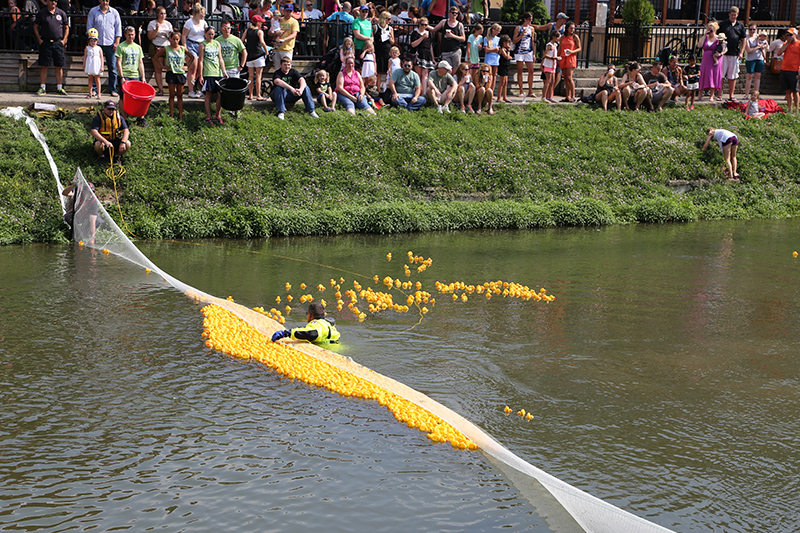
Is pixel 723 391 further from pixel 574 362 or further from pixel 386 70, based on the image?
pixel 386 70

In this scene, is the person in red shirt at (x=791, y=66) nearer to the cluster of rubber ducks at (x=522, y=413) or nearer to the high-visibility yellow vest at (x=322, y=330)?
the high-visibility yellow vest at (x=322, y=330)

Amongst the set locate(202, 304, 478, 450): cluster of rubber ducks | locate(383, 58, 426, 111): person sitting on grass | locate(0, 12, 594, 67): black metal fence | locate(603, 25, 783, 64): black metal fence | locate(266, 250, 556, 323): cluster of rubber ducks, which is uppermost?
locate(603, 25, 783, 64): black metal fence

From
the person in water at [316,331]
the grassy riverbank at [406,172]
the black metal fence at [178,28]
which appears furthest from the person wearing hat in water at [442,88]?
the person in water at [316,331]

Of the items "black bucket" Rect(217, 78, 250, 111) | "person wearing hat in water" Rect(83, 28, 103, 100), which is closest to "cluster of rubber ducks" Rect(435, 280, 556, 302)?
"black bucket" Rect(217, 78, 250, 111)

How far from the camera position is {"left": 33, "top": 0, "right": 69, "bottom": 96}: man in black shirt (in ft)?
54.8

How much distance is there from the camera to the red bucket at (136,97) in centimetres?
1523

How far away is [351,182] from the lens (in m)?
16.7

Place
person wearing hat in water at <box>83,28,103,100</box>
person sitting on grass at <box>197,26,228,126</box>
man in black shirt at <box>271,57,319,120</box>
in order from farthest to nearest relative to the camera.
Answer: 1. man in black shirt at <box>271,57,319,120</box>
2. person wearing hat in water at <box>83,28,103,100</box>
3. person sitting on grass at <box>197,26,228,126</box>

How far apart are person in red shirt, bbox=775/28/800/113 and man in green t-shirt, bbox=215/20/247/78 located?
48.7 feet

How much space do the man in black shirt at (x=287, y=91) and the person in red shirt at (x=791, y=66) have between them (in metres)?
13.4

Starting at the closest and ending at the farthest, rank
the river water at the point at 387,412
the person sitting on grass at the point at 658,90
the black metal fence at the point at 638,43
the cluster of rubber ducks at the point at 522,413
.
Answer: the river water at the point at 387,412, the cluster of rubber ducks at the point at 522,413, the person sitting on grass at the point at 658,90, the black metal fence at the point at 638,43

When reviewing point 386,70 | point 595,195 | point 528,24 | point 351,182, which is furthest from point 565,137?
point 351,182

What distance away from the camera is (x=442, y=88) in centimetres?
1933

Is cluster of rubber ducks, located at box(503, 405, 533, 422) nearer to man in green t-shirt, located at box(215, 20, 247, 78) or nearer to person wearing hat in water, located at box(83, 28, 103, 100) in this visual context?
man in green t-shirt, located at box(215, 20, 247, 78)
